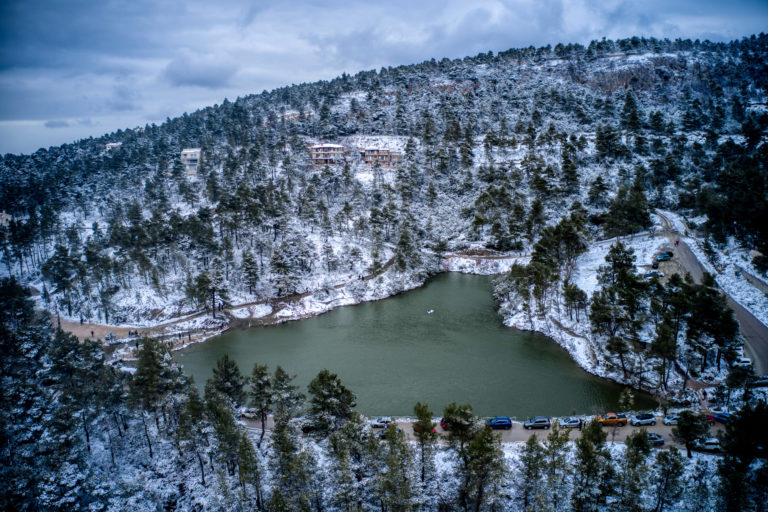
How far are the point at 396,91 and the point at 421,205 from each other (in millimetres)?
66325

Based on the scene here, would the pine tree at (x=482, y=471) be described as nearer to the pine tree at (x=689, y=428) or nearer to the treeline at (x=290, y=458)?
the treeline at (x=290, y=458)

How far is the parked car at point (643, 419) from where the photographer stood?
31.5 m

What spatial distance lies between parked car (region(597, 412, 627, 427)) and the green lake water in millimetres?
3785

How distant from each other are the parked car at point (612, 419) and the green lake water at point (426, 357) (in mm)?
3785

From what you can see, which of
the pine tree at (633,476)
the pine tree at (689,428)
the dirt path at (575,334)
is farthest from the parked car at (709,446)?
the dirt path at (575,334)

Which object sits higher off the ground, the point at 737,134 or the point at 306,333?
the point at 737,134

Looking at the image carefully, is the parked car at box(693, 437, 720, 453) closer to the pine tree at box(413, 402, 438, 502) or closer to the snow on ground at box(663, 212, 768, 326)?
the pine tree at box(413, 402, 438, 502)

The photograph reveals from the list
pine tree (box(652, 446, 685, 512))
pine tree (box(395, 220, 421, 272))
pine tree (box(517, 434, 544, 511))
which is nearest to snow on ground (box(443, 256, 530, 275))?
pine tree (box(395, 220, 421, 272))

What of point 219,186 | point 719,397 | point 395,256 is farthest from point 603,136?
point 219,186

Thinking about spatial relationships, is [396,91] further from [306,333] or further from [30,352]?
[30,352]

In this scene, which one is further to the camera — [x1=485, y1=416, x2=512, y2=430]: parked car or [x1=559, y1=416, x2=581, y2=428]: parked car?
[x1=485, y1=416, x2=512, y2=430]: parked car

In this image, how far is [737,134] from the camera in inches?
3819

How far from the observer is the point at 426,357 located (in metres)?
47.4

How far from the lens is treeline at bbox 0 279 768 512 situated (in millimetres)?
24844
